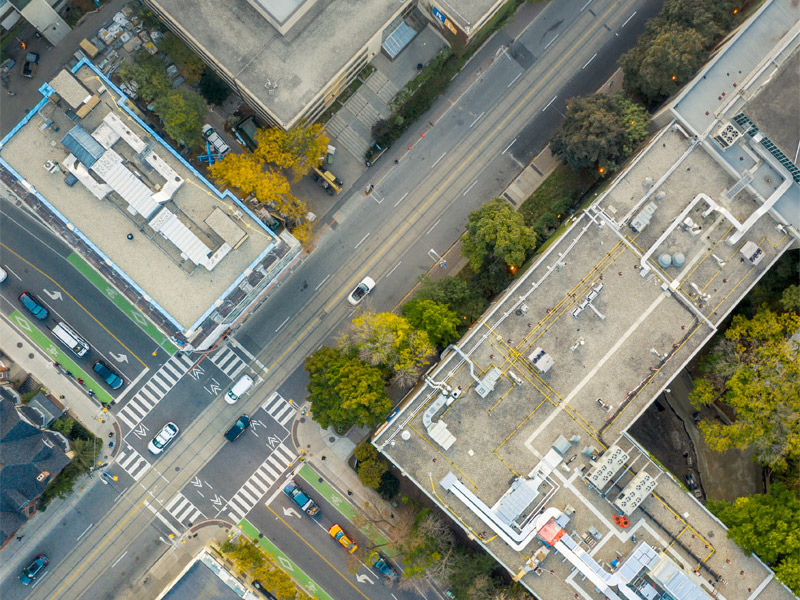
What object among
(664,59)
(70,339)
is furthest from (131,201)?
(664,59)

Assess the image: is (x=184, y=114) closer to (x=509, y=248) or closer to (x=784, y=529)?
(x=509, y=248)

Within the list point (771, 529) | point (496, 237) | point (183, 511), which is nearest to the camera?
point (771, 529)

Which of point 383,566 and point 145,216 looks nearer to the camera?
point 145,216

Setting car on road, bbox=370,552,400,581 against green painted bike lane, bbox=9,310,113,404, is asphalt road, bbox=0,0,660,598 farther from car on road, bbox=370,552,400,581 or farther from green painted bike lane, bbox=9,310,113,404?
green painted bike lane, bbox=9,310,113,404

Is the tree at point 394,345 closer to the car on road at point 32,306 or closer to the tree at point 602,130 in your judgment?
the tree at point 602,130

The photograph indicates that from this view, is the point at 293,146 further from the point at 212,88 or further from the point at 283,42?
the point at 212,88

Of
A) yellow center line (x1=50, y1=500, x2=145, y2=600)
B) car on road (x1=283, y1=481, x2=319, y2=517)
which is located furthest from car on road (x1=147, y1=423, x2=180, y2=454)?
car on road (x1=283, y1=481, x2=319, y2=517)
